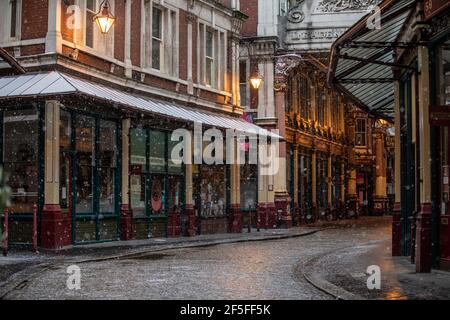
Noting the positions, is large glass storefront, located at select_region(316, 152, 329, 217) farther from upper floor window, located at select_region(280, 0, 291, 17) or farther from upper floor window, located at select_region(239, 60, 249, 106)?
upper floor window, located at select_region(280, 0, 291, 17)

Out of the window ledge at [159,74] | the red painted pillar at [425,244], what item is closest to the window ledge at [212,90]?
the window ledge at [159,74]

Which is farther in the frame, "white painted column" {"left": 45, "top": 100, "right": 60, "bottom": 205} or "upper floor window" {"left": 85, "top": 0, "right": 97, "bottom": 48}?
"upper floor window" {"left": 85, "top": 0, "right": 97, "bottom": 48}

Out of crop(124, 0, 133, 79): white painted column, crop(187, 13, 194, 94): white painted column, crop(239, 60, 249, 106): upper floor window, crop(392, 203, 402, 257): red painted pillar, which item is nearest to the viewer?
crop(392, 203, 402, 257): red painted pillar

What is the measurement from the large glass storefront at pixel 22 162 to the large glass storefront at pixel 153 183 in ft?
13.5

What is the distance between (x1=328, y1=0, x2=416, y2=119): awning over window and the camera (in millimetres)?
12711

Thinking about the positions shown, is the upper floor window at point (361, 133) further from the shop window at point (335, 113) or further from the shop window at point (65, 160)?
the shop window at point (65, 160)

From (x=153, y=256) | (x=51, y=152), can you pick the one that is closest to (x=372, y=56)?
(x=153, y=256)

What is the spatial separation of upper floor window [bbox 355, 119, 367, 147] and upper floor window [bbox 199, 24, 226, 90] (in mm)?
26277

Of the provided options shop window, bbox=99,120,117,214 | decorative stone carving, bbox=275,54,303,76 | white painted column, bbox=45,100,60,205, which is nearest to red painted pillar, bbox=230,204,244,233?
shop window, bbox=99,120,117,214

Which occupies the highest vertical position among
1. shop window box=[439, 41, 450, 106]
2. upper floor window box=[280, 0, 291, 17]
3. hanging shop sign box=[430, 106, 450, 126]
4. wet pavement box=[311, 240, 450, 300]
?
upper floor window box=[280, 0, 291, 17]

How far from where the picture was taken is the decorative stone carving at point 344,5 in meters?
33.7
